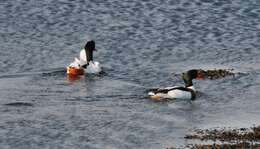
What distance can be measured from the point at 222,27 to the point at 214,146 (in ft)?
64.4

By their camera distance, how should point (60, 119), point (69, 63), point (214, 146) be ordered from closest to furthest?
point (214, 146) → point (60, 119) → point (69, 63)

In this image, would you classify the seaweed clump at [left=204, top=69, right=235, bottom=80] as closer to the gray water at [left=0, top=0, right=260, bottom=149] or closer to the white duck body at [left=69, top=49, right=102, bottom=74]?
the gray water at [left=0, top=0, right=260, bottom=149]

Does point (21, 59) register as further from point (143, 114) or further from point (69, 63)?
point (143, 114)

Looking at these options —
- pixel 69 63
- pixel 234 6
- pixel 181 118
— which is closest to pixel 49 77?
pixel 69 63

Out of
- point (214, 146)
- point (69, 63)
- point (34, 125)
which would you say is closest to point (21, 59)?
point (69, 63)

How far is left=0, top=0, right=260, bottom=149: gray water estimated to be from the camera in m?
24.0

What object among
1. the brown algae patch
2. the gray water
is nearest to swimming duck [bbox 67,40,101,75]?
the gray water

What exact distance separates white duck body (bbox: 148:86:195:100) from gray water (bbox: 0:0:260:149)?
246mm

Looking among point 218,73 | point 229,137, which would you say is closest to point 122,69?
point 218,73

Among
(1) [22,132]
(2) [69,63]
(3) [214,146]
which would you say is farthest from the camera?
(2) [69,63]

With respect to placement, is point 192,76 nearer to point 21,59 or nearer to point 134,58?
point 134,58

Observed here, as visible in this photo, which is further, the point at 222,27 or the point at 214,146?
the point at 222,27

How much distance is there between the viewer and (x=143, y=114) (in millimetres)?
25984

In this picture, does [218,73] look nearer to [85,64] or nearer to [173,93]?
[173,93]
